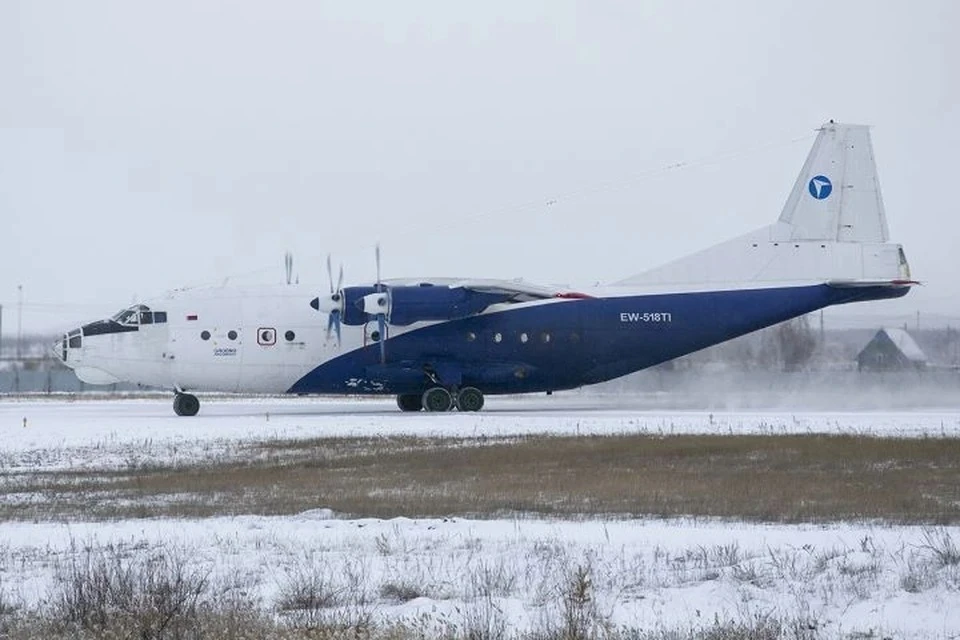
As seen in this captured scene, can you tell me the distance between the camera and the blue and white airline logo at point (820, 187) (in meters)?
45.0

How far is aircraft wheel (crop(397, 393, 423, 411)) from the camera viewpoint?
4538 centimetres

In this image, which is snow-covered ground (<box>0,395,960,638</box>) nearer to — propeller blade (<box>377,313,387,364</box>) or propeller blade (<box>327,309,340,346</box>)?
propeller blade (<box>377,313,387,364</box>)

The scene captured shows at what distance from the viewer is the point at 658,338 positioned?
4425cm

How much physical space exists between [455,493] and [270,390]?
2322cm

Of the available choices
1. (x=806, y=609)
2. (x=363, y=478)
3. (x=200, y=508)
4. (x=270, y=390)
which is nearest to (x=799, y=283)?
(x=270, y=390)

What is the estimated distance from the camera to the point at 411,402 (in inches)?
1790

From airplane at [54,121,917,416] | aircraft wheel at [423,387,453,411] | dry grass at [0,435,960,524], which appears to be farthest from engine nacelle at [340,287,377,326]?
dry grass at [0,435,960,524]

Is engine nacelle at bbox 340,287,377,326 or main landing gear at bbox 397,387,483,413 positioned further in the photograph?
main landing gear at bbox 397,387,483,413

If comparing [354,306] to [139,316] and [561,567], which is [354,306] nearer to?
[139,316]

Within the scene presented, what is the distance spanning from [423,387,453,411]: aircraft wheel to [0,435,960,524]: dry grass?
464 inches

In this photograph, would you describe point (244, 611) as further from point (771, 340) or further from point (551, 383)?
point (771, 340)

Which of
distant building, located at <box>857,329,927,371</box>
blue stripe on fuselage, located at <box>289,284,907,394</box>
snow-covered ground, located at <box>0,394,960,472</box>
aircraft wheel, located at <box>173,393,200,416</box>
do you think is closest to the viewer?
snow-covered ground, located at <box>0,394,960,472</box>

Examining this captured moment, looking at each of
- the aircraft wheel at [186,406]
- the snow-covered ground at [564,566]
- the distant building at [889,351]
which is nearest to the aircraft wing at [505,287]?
the aircraft wheel at [186,406]

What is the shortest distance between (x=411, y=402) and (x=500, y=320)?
4.69 metres
